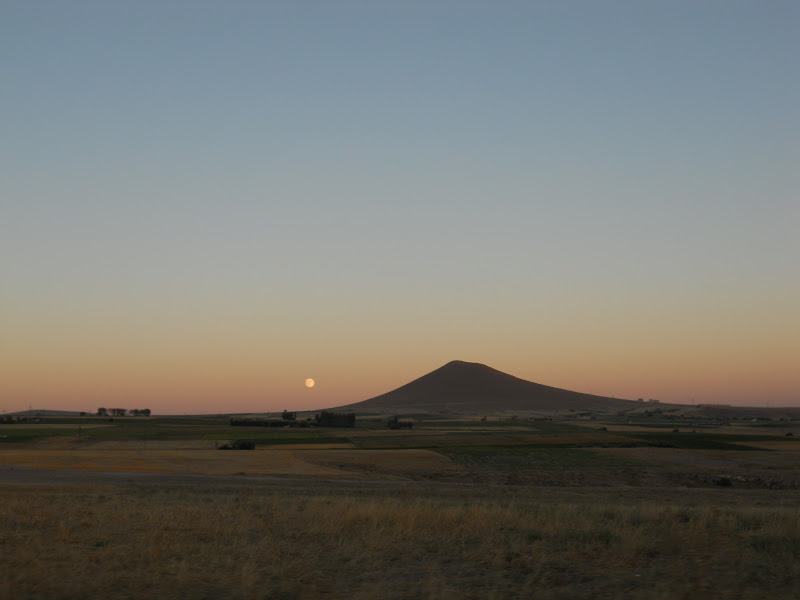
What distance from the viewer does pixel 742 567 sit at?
14969 mm

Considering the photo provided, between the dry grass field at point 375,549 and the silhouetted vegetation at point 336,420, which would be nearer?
the dry grass field at point 375,549

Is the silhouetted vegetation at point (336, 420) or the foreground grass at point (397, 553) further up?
the foreground grass at point (397, 553)

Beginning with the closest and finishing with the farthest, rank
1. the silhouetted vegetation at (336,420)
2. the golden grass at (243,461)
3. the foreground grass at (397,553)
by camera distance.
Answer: the foreground grass at (397,553)
the golden grass at (243,461)
the silhouetted vegetation at (336,420)

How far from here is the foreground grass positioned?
13984 mm

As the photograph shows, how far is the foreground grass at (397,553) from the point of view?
14.0m

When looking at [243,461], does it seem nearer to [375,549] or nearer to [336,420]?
[375,549]

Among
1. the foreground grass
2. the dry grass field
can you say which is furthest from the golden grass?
the foreground grass

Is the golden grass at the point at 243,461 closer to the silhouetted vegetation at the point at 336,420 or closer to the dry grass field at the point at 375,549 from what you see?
the dry grass field at the point at 375,549

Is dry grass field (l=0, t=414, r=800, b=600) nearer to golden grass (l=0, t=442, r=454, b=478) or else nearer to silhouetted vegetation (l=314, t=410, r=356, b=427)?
golden grass (l=0, t=442, r=454, b=478)

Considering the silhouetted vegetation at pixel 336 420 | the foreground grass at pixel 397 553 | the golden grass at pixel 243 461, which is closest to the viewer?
the foreground grass at pixel 397 553

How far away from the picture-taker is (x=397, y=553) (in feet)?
Result: 58.4

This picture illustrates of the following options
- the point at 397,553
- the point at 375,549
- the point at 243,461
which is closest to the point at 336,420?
the point at 243,461

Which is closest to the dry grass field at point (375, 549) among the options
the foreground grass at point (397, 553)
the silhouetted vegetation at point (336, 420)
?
the foreground grass at point (397, 553)

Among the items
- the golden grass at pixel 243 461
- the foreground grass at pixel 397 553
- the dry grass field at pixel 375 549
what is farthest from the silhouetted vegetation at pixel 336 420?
the foreground grass at pixel 397 553
